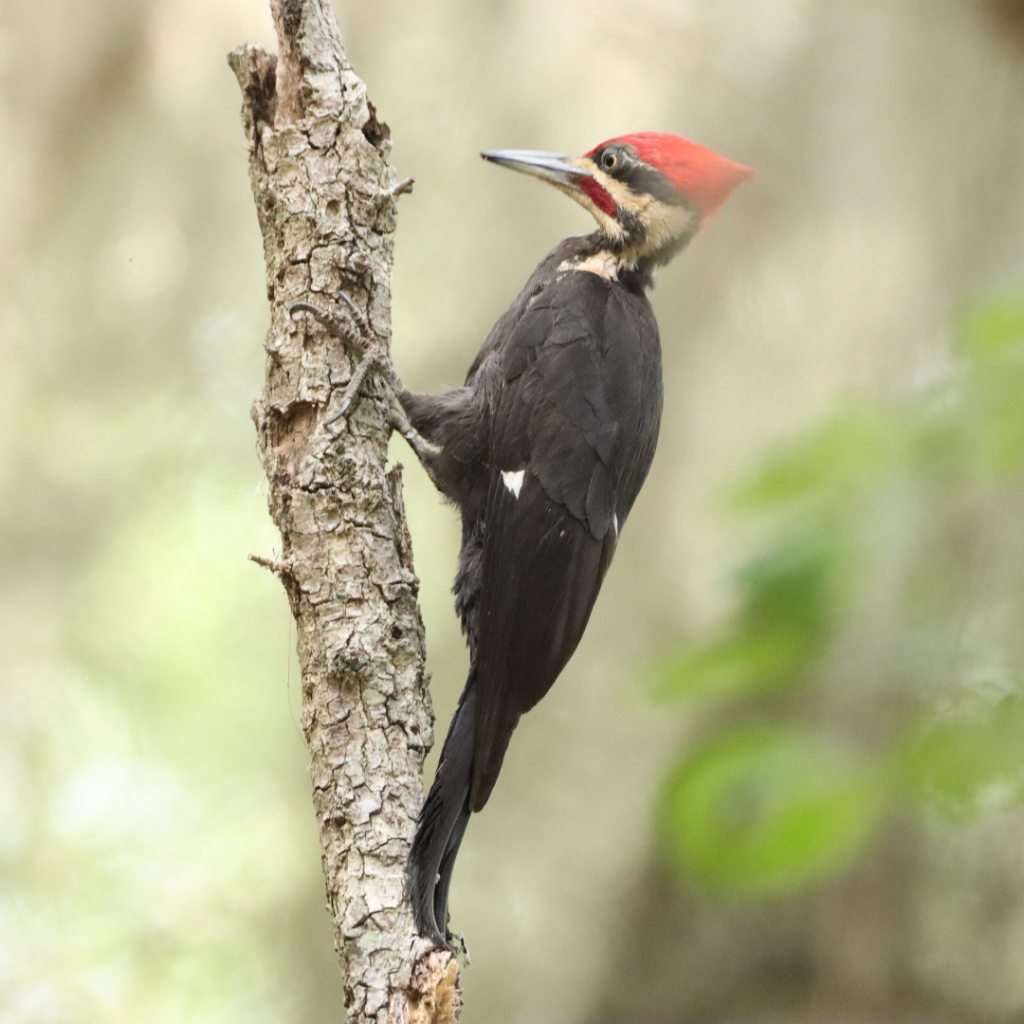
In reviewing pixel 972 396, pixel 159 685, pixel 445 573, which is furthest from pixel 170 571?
pixel 972 396

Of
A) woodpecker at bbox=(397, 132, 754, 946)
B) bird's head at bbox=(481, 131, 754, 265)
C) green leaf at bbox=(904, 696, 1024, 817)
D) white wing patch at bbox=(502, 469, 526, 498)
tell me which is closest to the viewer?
green leaf at bbox=(904, 696, 1024, 817)

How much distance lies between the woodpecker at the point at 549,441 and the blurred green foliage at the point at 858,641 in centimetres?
76

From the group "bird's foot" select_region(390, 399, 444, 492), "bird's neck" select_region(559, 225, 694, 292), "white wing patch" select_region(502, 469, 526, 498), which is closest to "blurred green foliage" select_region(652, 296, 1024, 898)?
"white wing patch" select_region(502, 469, 526, 498)

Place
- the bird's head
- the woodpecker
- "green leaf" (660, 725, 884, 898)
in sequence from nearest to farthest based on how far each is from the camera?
"green leaf" (660, 725, 884, 898)
the woodpecker
the bird's head

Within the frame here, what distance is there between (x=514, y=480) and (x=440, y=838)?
67cm

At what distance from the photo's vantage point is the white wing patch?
187cm

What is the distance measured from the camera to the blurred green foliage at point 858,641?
68 cm

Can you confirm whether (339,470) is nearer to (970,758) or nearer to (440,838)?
(440,838)

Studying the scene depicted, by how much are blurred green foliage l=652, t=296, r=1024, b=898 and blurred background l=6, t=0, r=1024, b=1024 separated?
77.8 inches

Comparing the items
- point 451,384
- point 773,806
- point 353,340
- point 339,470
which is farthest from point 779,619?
point 451,384

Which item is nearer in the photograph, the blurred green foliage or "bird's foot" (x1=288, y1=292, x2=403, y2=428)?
the blurred green foliage

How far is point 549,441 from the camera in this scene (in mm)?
1883

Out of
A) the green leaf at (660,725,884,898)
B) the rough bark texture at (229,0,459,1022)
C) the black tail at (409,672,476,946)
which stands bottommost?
the green leaf at (660,725,884,898)

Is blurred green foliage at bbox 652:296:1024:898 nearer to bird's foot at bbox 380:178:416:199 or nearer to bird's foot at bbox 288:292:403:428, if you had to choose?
bird's foot at bbox 288:292:403:428
